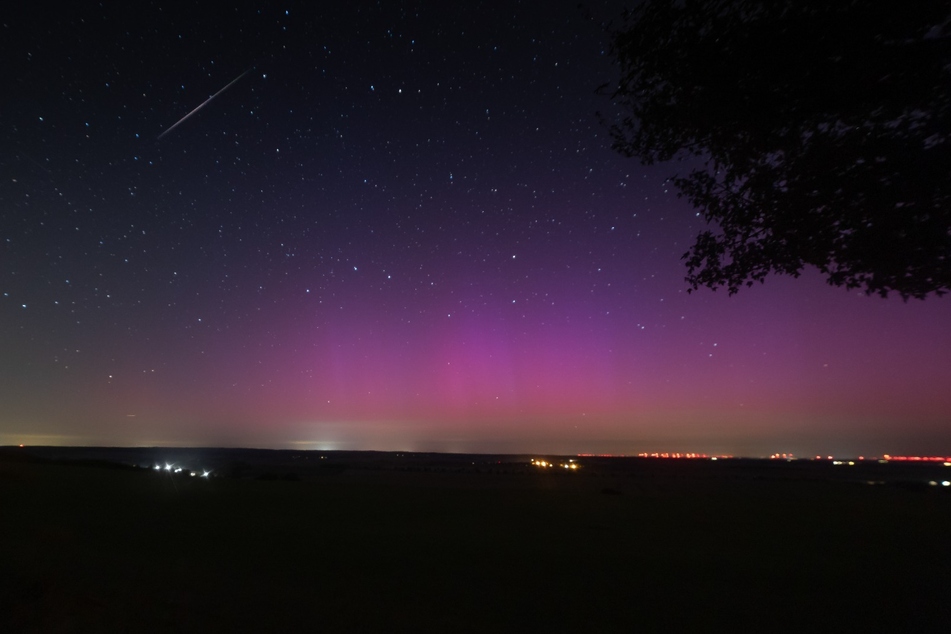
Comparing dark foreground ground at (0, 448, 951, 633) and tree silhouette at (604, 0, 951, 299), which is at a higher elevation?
tree silhouette at (604, 0, 951, 299)

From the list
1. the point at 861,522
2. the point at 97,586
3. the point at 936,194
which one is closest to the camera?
the point at 97,586

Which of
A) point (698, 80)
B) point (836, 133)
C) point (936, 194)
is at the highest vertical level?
point (698, 80)

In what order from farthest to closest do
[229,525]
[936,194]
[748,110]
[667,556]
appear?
[229,525], [667,556], [748,110], [936,194]

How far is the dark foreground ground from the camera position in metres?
5.90

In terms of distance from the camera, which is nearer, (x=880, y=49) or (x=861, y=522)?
(x=880, y=49)

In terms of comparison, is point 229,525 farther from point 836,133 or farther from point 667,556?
point 836,133

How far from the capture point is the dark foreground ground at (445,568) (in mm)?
5902

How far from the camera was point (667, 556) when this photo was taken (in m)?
9.82

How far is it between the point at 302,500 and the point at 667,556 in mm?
11281

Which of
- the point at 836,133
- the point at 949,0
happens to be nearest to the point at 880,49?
the point at 949,0

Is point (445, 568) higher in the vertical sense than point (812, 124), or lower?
lower

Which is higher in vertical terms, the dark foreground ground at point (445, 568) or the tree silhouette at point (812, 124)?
the tree silhouette at point (812, 124)

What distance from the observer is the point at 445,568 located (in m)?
8.47

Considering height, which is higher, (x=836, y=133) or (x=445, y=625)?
(x=836, y=133)
